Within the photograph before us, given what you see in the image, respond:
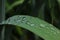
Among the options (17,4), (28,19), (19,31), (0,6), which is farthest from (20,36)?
(28,19)

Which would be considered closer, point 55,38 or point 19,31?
point 55,38

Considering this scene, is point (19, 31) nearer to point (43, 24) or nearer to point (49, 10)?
point (49, 10)

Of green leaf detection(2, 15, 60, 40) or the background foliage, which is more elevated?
green leaf detection(2, 15, 60, 40)

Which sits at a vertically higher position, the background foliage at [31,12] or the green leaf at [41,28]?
the green leaf at [41,28]

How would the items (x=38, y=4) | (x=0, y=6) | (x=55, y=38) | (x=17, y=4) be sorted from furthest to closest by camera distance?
(x=17, y=4)
(x=38, y=4)
(x=0, y=6)
(x=55, y=38)

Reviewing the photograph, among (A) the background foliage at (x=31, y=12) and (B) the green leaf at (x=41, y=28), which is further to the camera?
(A) the background foliage at (x=31, y=12)

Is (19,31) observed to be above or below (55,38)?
below

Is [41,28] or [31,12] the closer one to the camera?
[41,28]

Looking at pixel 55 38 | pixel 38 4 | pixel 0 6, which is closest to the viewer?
pixel 55 38

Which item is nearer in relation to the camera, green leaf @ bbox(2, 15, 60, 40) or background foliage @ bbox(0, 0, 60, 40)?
green leaf @ bbox(2, 15, 60, 40)

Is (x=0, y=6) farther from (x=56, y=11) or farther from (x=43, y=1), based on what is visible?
(x=56, y=11)

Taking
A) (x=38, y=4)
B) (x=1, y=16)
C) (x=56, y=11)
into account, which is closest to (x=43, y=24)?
(x=1, y=16)
